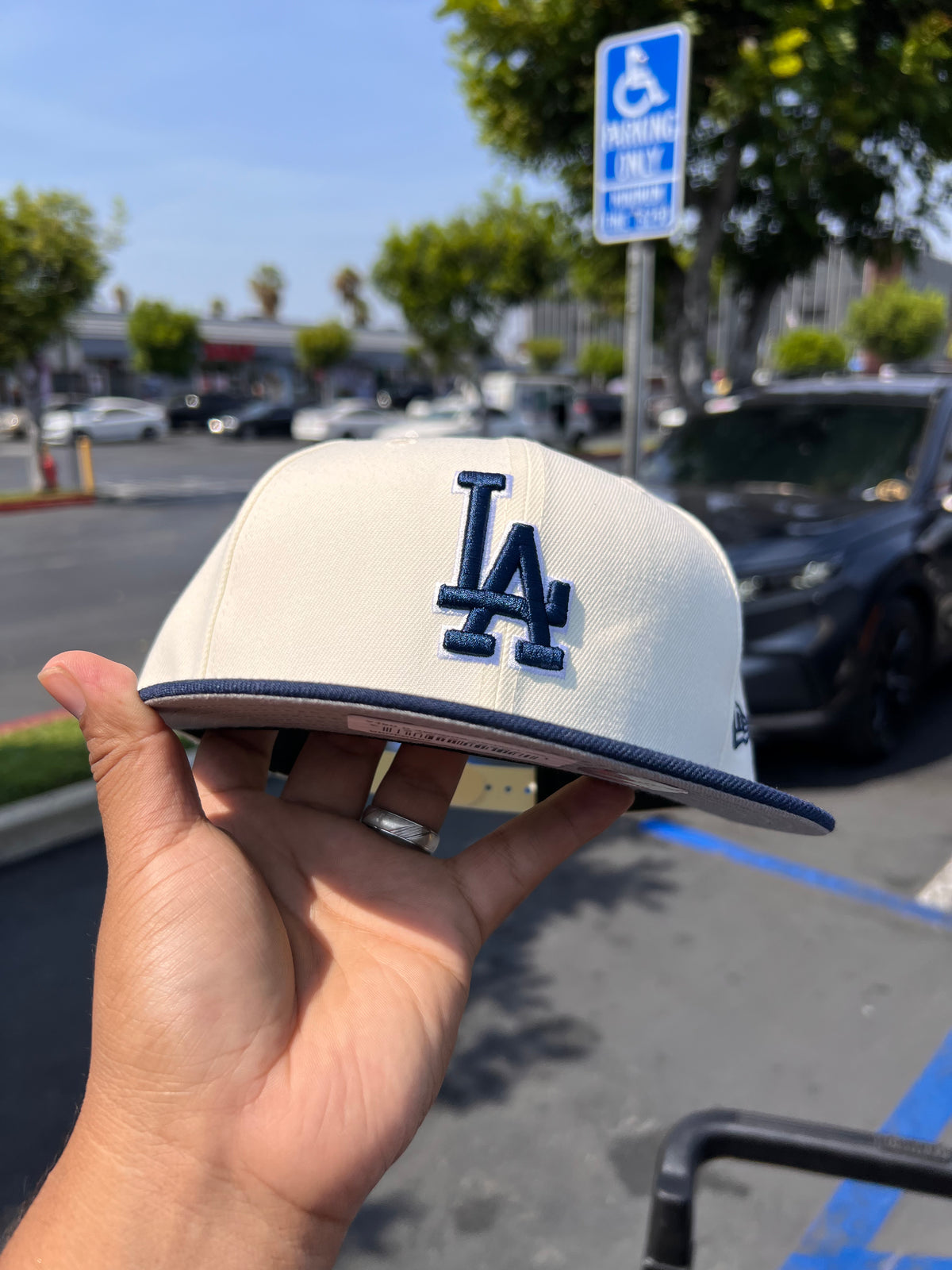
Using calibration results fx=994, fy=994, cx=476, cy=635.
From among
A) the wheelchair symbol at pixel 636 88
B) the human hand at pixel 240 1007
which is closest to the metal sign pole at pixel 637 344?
the wheelchair symbol at pixel 636 88

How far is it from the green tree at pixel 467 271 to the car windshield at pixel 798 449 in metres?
20.6

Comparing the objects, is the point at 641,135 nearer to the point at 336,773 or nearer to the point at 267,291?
the point at 336,773

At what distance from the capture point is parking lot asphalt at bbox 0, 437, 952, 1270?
2.37 meters

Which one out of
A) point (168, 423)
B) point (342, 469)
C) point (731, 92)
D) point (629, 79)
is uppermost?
point (731, 92)

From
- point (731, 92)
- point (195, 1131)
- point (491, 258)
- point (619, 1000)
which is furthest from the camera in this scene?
point (491, 258)

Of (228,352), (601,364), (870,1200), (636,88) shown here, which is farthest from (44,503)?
(601,364)

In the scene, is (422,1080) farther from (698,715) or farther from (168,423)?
(168,423)

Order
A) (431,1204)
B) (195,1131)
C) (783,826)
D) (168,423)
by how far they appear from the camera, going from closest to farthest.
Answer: (195,1131) → (783,826) → (431,1204) → (168,423)

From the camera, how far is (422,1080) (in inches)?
51.3

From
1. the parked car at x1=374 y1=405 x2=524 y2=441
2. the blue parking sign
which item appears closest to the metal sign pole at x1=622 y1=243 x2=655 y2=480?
the blue parking sign

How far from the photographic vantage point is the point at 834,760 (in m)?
5.00

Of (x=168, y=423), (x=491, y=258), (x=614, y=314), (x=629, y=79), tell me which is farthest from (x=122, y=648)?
(x=168, y=423)

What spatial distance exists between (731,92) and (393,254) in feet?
71.5

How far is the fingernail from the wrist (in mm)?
510
